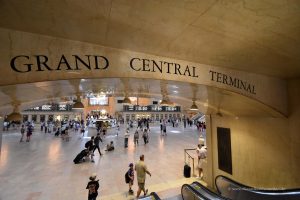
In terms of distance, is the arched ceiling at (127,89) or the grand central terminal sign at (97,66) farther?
the arched ceiling at (127,89)

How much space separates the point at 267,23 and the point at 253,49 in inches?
39.3

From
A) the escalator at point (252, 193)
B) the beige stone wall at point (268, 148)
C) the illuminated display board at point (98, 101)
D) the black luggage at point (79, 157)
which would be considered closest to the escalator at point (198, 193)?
the escalator at point (252, 193)

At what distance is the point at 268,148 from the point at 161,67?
16.4ft

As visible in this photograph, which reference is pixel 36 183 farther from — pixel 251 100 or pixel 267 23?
pixel 267 23

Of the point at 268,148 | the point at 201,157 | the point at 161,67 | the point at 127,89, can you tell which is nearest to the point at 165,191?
the point at 201,157

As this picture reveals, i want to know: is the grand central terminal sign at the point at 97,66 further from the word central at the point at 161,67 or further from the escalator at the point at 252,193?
the escalator at the point at 252,193

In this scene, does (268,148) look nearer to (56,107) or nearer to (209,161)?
(209,161)

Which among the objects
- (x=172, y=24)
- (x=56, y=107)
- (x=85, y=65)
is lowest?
(x=85, y=65)

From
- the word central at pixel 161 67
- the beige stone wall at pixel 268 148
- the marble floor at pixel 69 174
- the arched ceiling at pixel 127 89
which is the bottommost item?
the marble floor at pixel 69 174

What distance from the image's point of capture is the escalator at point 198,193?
4.79 m

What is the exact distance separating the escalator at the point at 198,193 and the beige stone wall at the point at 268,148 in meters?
2.43

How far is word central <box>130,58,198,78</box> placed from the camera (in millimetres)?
3551

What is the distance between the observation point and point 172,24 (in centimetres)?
264

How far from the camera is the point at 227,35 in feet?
9.76
